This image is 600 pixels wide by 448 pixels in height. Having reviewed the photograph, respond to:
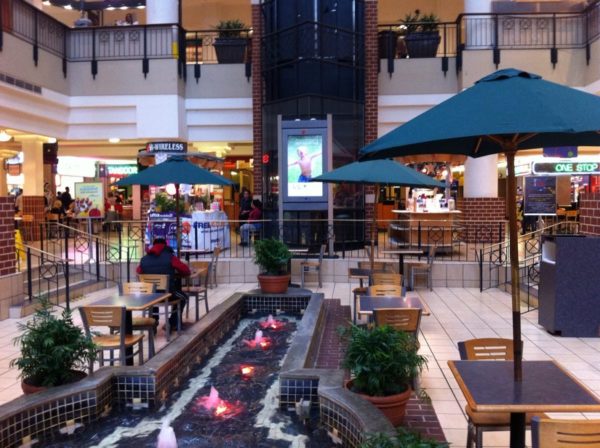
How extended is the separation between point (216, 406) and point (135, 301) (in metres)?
1.63

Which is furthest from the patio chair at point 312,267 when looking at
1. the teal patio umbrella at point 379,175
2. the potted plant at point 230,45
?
the potted plant at point 230,45

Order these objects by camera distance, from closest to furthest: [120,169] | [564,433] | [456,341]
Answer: [564,433]
[456,341]
[120,169]

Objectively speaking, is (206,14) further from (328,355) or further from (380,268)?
(328,355)

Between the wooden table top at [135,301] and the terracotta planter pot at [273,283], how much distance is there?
122 inches

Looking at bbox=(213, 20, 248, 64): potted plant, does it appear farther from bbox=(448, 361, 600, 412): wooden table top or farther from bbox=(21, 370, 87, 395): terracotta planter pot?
bbox=(448, 361, 600, 412): wooden table top

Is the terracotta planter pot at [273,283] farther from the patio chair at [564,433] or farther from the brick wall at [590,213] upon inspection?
the patio chair at [564,433]

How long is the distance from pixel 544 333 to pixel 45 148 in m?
14.6

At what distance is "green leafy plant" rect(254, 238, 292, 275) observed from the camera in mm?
9680

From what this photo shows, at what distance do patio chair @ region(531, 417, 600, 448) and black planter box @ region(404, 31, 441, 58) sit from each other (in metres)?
14.1

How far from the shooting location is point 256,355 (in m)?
6.98

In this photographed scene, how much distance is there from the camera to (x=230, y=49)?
15773 millimetres

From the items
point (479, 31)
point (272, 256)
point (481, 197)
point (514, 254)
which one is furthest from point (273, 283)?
point (479, 31)

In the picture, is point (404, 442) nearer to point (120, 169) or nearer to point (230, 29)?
point (230, 29)

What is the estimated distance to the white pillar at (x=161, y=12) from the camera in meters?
15.5
